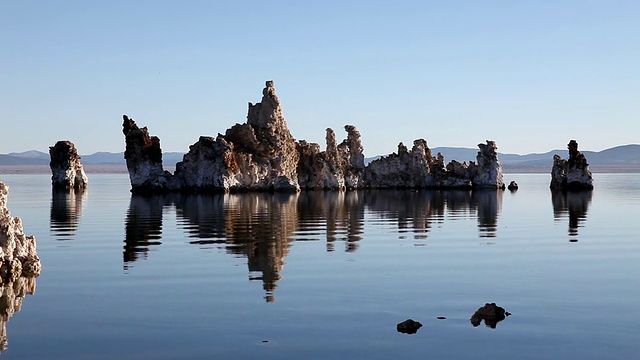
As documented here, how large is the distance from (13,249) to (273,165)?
7941cm

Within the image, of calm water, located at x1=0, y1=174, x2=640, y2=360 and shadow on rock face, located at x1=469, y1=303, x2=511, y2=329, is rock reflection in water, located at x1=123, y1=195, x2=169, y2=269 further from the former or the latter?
shadow on rock face, located at x1=469, y1=303, x2=511, y2=329

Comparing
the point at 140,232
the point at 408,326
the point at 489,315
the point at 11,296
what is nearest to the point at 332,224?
the point at 140,232

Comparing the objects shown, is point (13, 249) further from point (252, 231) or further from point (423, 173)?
point (423, 173)

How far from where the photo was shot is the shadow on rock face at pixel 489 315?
647 inches

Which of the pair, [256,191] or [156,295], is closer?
[156,295]

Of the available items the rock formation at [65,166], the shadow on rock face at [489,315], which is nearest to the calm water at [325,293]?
the shadow on rock face at [489,315]

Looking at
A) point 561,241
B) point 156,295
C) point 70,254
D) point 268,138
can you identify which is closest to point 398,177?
point 268,138

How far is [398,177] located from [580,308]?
101 metres

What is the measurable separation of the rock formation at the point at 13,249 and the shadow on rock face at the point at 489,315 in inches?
483

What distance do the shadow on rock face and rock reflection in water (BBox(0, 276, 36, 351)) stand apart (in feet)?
29.8

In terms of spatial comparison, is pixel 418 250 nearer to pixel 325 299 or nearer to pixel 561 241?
pixel 561 241

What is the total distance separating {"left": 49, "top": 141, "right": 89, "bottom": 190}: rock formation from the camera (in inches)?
4225

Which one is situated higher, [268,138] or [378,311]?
[268,138]

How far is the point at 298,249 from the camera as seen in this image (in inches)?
1193
